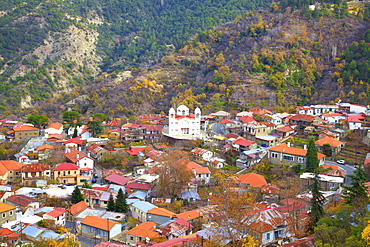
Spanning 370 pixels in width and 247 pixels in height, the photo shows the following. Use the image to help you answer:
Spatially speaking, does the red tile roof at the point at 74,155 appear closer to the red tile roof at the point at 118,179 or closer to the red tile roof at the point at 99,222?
the red tile roof at the point at 118,179

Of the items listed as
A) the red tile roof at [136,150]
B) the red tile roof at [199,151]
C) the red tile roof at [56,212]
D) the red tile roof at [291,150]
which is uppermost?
the red tile roof at [291,150]

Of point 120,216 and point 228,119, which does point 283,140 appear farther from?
point 120,216

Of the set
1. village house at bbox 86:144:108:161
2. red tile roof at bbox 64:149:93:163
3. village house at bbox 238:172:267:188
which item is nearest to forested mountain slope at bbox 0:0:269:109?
village house at bbox 86:144:108:161

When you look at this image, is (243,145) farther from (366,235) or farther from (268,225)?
(366,235)

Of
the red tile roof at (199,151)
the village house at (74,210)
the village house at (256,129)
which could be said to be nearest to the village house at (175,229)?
the village house at (74,210)

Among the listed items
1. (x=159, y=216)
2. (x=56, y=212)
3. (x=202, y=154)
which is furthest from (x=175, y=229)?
(x=202, y=154)

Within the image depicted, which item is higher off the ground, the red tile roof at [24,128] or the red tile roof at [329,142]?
the red tile roof at [329,142]

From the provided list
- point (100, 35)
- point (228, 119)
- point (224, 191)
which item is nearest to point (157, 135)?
point (228, 119)
